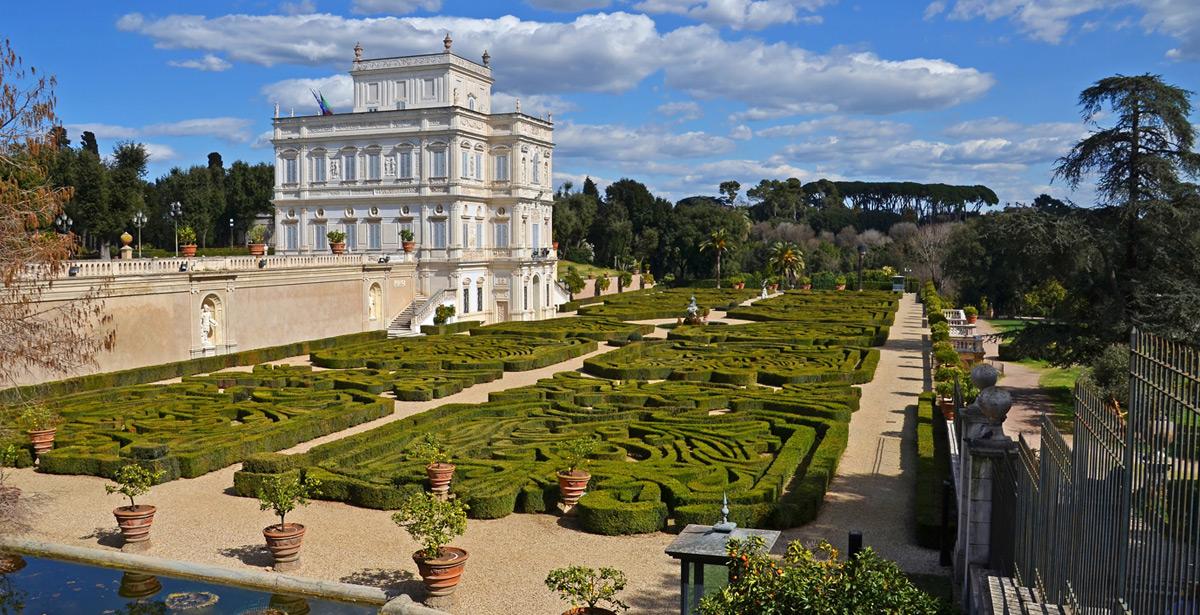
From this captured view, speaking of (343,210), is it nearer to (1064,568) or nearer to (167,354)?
(167,354)

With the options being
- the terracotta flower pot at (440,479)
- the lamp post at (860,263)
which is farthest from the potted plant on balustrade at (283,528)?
the lamp post at (860,263)

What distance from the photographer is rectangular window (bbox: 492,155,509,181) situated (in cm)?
5231

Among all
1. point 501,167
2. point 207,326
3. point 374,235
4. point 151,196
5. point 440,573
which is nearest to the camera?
point 440,573

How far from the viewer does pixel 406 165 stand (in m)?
51.0

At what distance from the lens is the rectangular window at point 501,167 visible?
5231 cm

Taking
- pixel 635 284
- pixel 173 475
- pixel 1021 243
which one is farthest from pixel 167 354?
pixel 635 284

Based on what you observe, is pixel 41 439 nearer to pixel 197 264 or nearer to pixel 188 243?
pixel 197 264

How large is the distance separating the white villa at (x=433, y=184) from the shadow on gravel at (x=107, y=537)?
107 feet

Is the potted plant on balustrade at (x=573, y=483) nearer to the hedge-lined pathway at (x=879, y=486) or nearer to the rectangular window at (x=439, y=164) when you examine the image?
the hedge-lined pathway at (x=879, y=486)

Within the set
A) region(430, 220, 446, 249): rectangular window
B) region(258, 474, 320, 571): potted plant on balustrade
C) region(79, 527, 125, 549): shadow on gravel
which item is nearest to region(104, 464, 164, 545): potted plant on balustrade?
region(79, 527, 125, 549): shadow on gravel

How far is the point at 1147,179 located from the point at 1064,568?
23003 mm

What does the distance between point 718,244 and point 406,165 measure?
3135 centimetres

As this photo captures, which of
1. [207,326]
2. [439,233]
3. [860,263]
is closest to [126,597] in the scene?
[207,326]

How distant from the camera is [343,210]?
52.5 m
